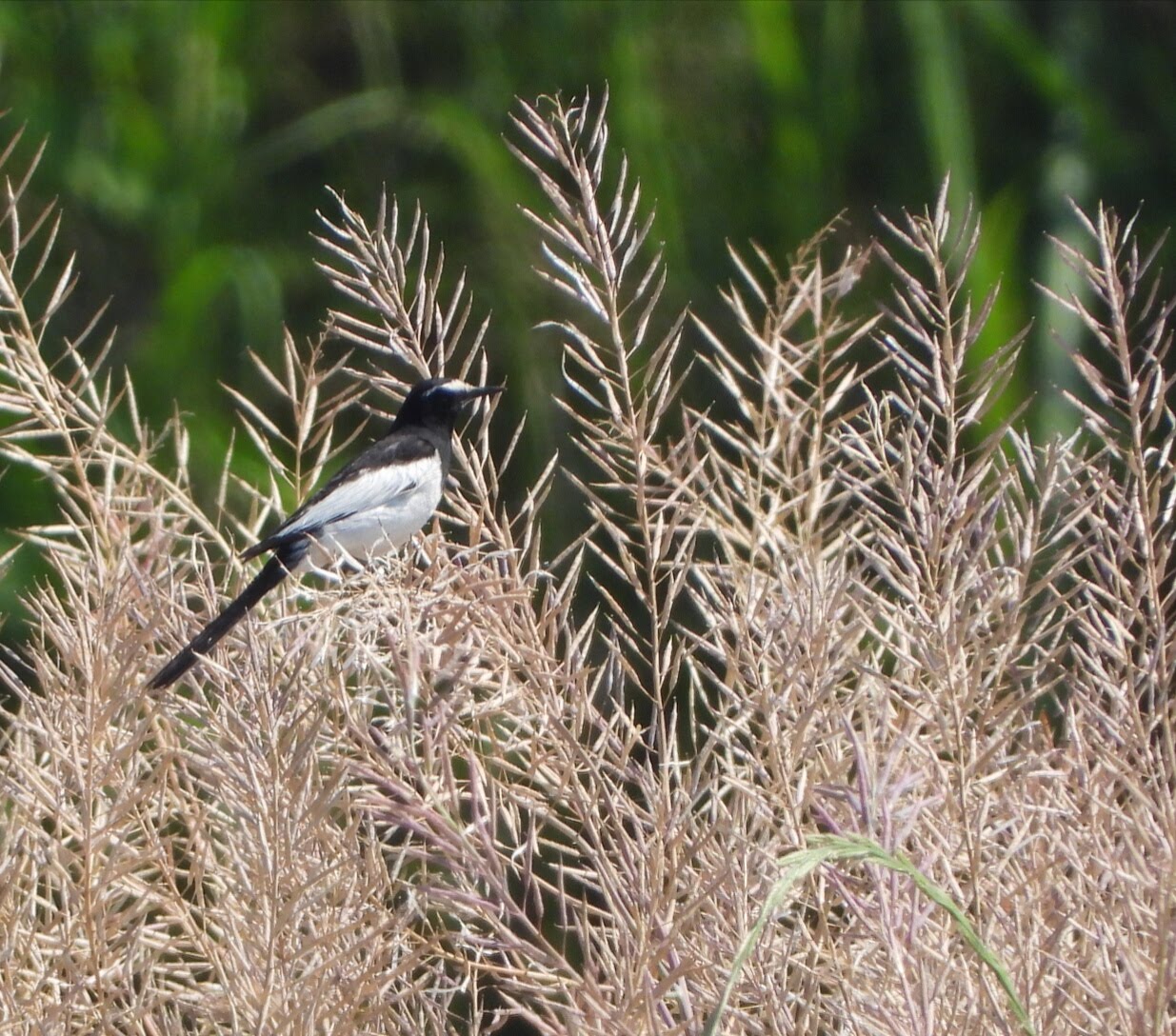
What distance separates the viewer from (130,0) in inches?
164

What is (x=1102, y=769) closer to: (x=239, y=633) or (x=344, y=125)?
(x=239, y=633)

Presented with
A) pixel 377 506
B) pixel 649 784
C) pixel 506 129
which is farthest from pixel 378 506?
pixel 506 129

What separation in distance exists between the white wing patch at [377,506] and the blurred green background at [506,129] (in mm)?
1347

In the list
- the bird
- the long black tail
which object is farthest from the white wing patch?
the long black tail

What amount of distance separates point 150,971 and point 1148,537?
1.45ft

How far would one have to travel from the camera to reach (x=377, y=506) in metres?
2.05

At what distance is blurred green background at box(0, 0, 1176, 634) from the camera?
356 centimetres

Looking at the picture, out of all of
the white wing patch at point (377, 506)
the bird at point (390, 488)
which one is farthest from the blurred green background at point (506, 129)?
the white wing patch at point (377, 506)

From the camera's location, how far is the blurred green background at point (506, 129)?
356 centimetres

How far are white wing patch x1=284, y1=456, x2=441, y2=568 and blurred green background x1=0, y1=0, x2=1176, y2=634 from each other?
4.42ft

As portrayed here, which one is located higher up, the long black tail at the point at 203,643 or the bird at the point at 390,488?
the long black tail at the point at 203,643

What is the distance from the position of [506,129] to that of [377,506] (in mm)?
2219

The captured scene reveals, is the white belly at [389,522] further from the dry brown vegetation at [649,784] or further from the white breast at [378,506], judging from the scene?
the dry brown vegetation at [649,784]

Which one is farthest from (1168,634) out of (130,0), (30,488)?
(130,0)
